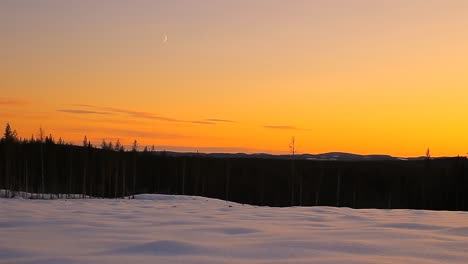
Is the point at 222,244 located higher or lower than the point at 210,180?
higher

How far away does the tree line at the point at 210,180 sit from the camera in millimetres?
55531

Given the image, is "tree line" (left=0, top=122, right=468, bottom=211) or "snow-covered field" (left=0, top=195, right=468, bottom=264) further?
"tree line" (left=0, top=122, right=468, bottom=211)

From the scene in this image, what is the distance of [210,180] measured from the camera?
77500 mm

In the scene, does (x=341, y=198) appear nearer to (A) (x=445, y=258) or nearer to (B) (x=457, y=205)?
(B) (x=457, y=205)

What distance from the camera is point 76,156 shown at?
65.8 meters

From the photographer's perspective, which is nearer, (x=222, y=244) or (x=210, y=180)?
(x=222, y=244)

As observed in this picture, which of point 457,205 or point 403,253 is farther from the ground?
point 403,253

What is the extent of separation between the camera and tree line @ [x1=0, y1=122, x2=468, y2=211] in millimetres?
55531

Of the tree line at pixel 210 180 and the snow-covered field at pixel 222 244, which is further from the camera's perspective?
the tree line at pixel 210 180

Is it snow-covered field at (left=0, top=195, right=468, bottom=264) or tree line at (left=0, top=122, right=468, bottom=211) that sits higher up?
snow-covered field at (left=0, top=195, right=468, bottom=264)

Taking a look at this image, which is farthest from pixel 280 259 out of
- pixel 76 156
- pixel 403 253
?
pixel 76 156

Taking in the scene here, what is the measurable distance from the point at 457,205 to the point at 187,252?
2101 inches

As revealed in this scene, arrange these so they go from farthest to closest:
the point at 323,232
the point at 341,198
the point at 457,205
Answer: the point at 341,198 → the point at 457,205 → the point at 323,232

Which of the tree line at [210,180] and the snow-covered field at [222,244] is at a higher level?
the snow-covered field at [222,244]
